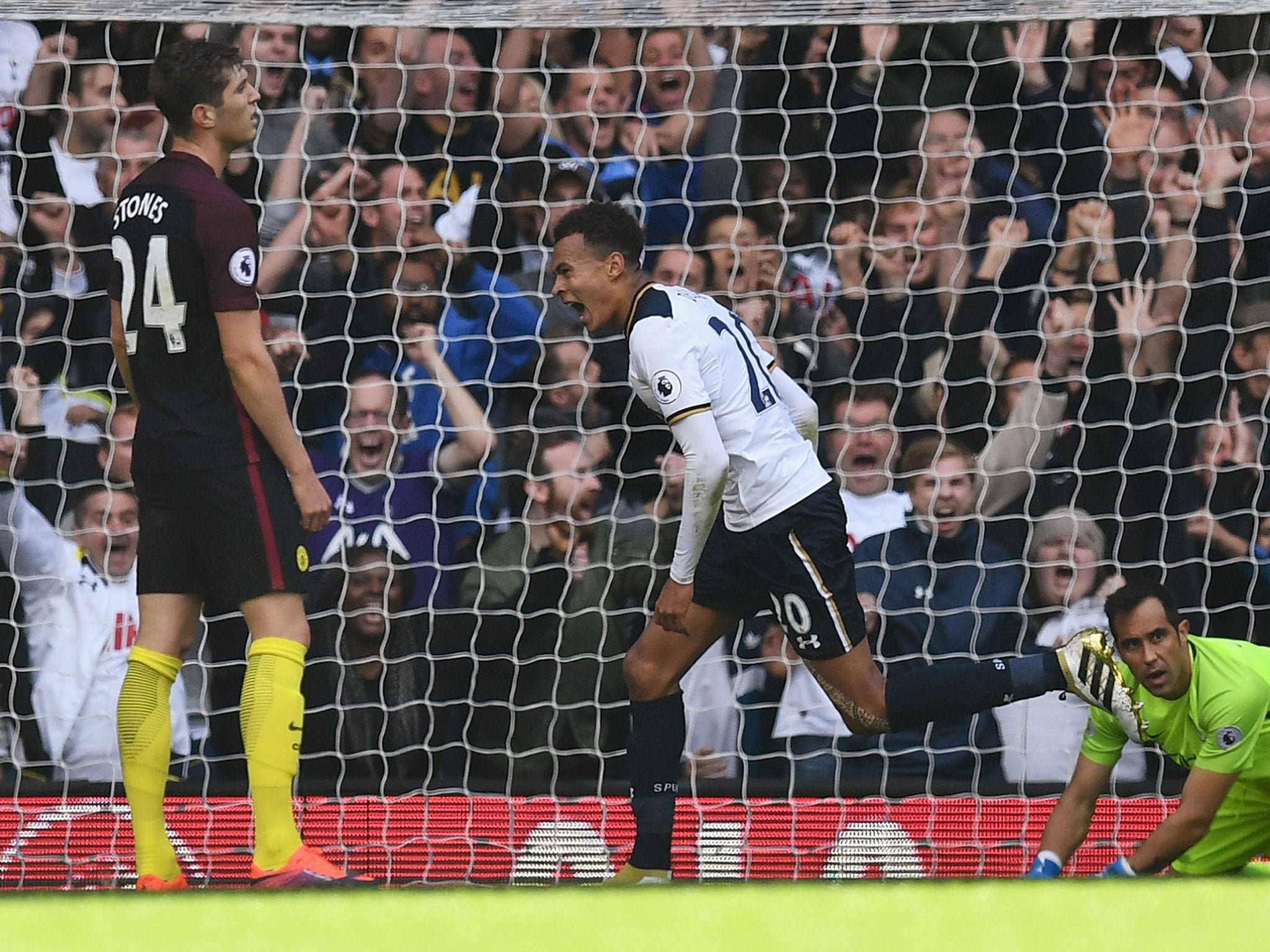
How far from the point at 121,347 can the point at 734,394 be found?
4.26 ft

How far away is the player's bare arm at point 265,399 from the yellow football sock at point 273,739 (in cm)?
27

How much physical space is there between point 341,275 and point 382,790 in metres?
1.50

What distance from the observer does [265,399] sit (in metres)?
3.17

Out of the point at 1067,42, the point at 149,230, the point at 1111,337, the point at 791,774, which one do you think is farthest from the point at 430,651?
the point at 1067,42

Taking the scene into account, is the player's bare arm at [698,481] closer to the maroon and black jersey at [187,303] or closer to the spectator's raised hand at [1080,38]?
the maroon and black jersey at [187,303]

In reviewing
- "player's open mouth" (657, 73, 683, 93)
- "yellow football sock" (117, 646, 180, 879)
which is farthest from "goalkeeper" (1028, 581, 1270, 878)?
"player's open mouth" (657, 73, 683, 93)

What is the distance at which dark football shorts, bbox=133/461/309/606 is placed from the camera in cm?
318

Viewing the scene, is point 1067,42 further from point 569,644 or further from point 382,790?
point 382,790

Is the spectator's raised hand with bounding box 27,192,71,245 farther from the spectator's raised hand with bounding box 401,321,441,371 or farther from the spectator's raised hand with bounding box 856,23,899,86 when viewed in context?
the spectator's raised hand with bounding box 856,23,899,86

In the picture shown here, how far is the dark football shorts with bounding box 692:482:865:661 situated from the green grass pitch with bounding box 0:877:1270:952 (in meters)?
1.49

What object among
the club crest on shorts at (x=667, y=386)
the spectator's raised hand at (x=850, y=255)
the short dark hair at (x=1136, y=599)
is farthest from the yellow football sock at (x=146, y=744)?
the spectator's raised hand at (x=850, y=255)

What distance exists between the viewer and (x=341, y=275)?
4.80 m

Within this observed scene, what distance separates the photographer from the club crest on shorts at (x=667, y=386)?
3344 mm

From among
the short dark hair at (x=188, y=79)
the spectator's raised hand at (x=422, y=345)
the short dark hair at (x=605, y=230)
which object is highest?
the short dark hair at (x=188, y=79)
